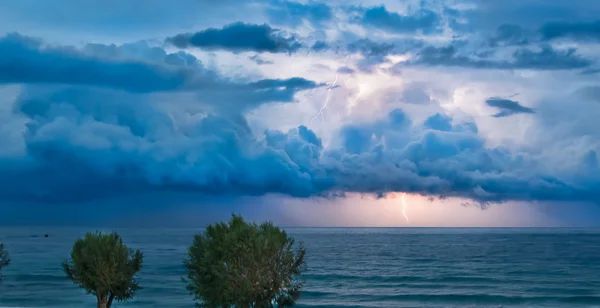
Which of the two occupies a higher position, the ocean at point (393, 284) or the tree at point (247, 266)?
the tree at point (247, 266)

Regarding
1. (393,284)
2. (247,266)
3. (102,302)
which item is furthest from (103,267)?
(393,284)

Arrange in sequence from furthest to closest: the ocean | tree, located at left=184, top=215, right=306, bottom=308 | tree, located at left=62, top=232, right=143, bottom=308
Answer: the ocean
tree, located at left=62, top=232, right=143, bottom=308
tree, located at left=184, top=215, right=306, bottom=308

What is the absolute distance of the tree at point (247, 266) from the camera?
2628 centimetres

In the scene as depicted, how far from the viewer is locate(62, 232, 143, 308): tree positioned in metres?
29.0

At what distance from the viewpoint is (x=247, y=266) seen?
26344 millimetres

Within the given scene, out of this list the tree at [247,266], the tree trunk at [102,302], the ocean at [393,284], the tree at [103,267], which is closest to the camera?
the tree at [247,266]

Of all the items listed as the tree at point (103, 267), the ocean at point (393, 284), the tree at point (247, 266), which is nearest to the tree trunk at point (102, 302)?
the tree at point (103, 267)

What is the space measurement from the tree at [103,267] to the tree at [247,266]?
4.02 meters

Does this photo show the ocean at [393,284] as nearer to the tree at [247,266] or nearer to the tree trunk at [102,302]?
the tree trunk at [102,302]

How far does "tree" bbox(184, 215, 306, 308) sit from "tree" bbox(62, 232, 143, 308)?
13.2 ft

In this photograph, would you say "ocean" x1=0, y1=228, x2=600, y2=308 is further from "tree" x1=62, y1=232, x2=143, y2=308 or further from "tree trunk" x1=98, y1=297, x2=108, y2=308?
"tree" x1=62, y1=232, x2=143, y2=308

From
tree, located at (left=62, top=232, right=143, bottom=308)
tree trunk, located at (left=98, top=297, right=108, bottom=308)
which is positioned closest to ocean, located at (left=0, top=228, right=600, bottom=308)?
tree trunk, located at (left=98, top=297, right=108, bottom=308)

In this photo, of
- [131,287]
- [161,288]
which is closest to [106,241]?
[131,287]

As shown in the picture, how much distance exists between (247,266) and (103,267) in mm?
7347
